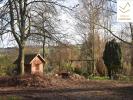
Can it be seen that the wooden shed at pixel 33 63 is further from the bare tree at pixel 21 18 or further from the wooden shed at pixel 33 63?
the bare tree at pixel 21 18

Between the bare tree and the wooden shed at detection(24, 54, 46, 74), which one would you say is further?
the wooden shed at detection(24, 54, 46, 74)

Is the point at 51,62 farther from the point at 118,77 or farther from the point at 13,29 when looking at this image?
the point at 13,29

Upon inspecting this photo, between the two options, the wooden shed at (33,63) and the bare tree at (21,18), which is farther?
the wooden shed at (33,63)

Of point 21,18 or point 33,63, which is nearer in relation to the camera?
point 21,18

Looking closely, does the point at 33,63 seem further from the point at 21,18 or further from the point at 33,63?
the point at 21,18

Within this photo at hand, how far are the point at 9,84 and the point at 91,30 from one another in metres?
24.8

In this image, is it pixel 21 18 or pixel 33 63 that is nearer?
pixel 21 18

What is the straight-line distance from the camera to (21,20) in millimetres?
25562

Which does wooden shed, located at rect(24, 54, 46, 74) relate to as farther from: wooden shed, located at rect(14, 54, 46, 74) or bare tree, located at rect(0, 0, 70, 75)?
bare tree, located at rect(0, 0, 70, 75)

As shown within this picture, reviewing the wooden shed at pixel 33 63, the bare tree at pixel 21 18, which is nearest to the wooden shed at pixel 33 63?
the wooden shed at pixel 33 63

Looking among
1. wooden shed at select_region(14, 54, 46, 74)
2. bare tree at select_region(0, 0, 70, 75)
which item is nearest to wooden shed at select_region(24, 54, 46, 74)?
wooden shed at select_region(14, 54, 46, 74)

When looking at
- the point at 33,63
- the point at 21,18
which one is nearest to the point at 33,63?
the point at 33,63

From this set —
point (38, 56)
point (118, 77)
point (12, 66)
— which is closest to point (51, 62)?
point (38, 56)

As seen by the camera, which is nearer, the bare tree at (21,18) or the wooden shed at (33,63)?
the bare tree at (21,18)
